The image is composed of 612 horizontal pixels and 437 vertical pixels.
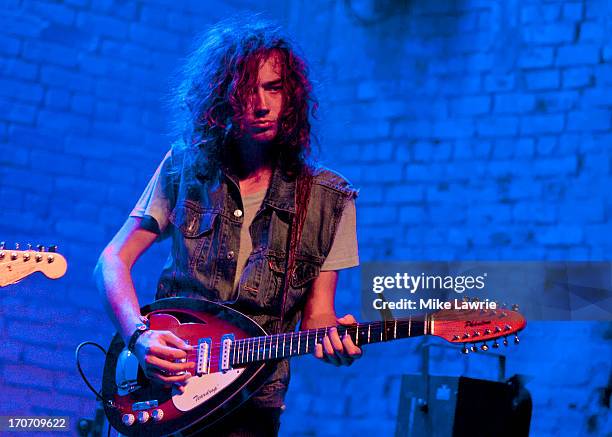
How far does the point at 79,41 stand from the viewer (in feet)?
15.7

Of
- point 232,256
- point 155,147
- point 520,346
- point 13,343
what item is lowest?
point 13,343

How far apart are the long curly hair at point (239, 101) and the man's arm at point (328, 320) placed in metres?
0.38

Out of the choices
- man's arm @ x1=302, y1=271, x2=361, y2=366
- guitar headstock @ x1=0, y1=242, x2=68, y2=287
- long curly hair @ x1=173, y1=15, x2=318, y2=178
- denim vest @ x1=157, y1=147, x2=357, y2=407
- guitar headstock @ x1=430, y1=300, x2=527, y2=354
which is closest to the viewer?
guitar headstock @ x1=430, y1=300, x2=527, y2=354

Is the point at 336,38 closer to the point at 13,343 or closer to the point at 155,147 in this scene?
the point at 155,147

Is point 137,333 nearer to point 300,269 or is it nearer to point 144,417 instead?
point 144,417

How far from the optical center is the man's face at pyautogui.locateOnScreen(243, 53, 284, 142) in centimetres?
244

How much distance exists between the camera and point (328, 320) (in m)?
2.37

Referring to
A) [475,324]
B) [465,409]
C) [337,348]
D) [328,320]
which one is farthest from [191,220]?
[465,409]

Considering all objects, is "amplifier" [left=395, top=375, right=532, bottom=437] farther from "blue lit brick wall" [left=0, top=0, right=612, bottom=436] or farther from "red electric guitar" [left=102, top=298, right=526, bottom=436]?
"red electric guitar" [left=102, top=298, right=526, bottom=436]

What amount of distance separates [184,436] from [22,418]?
2.41 m

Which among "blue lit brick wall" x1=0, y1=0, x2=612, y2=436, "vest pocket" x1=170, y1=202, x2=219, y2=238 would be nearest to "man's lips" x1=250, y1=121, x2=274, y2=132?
"vest pocket" x1=170, y1=202, x2=219, y2=238

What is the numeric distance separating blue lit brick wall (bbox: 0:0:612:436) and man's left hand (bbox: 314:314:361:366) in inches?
94.6

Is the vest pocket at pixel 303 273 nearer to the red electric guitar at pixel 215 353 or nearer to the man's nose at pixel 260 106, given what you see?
the red electric guitar at pixel 215 353

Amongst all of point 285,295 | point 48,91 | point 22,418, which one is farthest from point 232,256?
point 48,91
